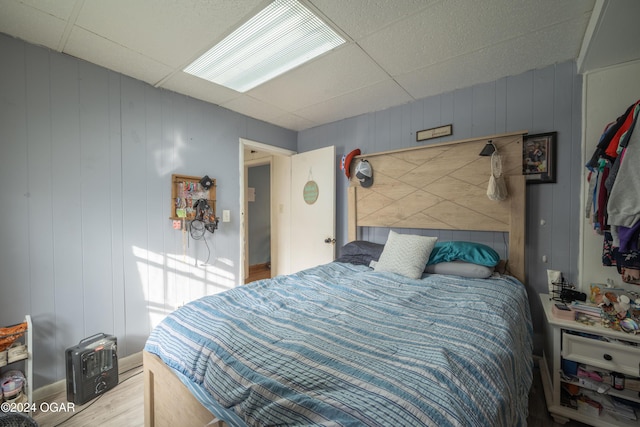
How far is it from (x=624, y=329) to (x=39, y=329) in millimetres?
3589

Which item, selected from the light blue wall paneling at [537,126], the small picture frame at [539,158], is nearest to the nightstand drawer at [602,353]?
the light blue wall paneling at [537,126]

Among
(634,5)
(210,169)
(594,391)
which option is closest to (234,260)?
(210,169)

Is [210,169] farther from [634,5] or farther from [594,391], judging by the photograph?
[594,391]

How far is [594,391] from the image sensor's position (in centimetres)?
151

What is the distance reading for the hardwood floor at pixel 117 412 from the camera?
5.13 feet

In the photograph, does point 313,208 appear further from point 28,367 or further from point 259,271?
point 28,367

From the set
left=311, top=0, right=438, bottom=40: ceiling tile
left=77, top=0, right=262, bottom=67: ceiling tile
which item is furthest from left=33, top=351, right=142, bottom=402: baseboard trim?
left=311, top=0, right=438, bottom=40: ceiling tile

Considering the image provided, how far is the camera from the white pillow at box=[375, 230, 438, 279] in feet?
6.82

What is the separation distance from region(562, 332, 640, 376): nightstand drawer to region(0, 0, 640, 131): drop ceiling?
1.74 meters

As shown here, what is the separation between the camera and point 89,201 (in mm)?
1997

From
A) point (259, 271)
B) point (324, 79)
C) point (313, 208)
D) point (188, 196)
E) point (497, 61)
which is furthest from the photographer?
point (259, 271)

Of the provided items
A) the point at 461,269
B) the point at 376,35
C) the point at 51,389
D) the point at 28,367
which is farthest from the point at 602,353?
the point at 51,389

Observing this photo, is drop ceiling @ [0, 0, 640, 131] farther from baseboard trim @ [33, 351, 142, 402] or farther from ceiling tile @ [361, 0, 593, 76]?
baseboard trim @ [33, 351, 142, 402]

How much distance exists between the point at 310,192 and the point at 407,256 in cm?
167
